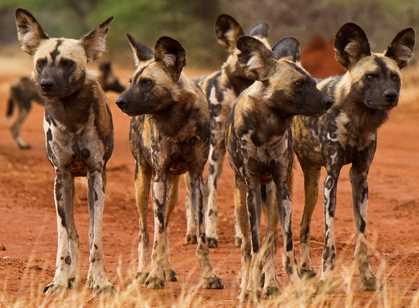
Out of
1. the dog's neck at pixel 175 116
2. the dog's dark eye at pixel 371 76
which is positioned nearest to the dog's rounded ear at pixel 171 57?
the dog's neck at pixel 175 116

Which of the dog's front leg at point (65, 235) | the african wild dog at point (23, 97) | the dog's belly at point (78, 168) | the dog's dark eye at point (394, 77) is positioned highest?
the african wild dog at point (23, 97)

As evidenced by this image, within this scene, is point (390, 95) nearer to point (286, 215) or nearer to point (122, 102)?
point (286, 215)

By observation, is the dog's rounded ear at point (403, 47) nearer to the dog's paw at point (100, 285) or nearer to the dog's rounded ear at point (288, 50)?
the dog's rounded ear at point (288, 50)

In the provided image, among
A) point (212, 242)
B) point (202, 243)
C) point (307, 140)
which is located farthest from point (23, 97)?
point (202, 243)

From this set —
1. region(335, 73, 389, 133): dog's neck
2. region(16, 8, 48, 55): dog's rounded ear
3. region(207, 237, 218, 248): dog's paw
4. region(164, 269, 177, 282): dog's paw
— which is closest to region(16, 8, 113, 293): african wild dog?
region(16, 8, 48, 55): dog's rounded ear

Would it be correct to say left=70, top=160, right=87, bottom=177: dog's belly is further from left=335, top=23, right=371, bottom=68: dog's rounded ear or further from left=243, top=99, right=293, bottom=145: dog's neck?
left=335, top=23, right=371, bottom=68: dog's rounded ear

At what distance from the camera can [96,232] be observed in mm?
6539

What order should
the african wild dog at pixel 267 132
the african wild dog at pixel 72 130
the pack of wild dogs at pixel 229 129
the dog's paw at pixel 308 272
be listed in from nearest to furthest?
the african wild dog at pixel 267 132
the pack of wild dogs at pixel 229 129
the african wild dog at pixel 72 130
the dog's paw at pixel 308 272

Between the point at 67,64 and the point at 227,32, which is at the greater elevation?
the point at 227,32

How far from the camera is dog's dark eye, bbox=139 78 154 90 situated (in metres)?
6.57

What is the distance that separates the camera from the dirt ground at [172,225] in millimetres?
6871

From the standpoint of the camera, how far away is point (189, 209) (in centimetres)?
870

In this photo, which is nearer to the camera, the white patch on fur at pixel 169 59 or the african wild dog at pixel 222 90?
the white patch on fur at pixel 169 59

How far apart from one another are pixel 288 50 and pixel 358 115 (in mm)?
538
